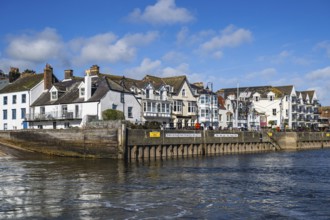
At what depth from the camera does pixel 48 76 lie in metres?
76.6

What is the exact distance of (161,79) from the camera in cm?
9169

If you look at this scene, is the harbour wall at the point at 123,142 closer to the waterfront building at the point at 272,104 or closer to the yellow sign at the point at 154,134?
the yellow sign at the point at 154,134

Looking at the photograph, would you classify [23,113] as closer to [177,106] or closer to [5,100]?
[5,100]

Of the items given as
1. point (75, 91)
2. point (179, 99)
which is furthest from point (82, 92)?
point (179, 99)

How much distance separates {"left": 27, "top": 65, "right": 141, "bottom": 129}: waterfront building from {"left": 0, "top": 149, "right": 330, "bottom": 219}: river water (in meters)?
24.0

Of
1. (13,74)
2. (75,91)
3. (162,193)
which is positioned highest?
(13,74)

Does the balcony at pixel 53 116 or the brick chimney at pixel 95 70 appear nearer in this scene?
the balcony at pixel 53 116

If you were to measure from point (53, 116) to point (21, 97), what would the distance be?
412 inches

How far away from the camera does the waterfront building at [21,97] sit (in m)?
74.6

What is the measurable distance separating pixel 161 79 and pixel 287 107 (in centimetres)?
5191

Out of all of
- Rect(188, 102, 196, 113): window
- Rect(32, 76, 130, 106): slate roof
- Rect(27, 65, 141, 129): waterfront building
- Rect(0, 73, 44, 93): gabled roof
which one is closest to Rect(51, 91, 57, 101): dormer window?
Rect(27, 65, 141, 129): waterfront building

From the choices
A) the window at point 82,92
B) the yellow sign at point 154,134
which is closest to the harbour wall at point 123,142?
the yellow sign at point 154,134

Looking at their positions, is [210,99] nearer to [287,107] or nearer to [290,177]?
[287,107]

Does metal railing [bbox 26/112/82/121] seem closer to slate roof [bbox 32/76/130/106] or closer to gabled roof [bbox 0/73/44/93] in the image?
slate roof [bbox 32/76/130/106]
